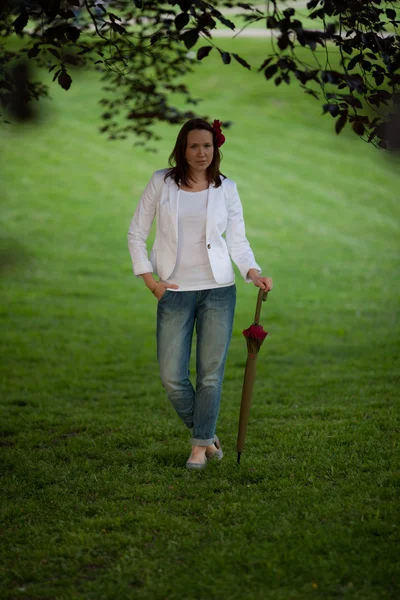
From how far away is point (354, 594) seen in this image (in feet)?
11.3

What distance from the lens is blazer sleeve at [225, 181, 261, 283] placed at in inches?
203

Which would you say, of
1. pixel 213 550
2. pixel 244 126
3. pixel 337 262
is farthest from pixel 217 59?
pixel 213 550

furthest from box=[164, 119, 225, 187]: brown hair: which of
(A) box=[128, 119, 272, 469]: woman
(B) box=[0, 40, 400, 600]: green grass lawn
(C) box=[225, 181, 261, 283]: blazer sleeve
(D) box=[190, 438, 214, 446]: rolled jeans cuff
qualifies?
(D) box=[190, 438, 214, 446]: rolled jeans cuff

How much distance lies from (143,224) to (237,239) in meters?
0.61

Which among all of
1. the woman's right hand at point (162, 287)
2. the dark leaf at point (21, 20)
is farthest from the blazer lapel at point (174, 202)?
the dark leaf at point (21, 20)

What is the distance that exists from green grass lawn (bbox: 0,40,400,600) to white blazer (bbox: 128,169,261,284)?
75cm

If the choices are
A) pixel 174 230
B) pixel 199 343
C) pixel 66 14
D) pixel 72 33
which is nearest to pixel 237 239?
pixel 174 230

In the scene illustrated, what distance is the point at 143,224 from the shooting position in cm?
513

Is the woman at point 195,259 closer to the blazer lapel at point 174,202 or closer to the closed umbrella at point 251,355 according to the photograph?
the blazer lapel at point 174,202

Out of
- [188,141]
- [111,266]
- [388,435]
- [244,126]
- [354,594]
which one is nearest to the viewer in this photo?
[354,594]

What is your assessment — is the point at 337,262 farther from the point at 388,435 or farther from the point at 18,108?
the point at 18,108

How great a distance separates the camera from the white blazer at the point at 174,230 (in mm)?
4988

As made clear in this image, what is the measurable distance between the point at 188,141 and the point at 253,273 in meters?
0.93

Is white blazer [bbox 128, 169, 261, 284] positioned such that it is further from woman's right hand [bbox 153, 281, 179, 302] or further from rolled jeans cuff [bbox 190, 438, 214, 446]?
rolled jeans cuff [bbox 190, 438, 214, 446]
